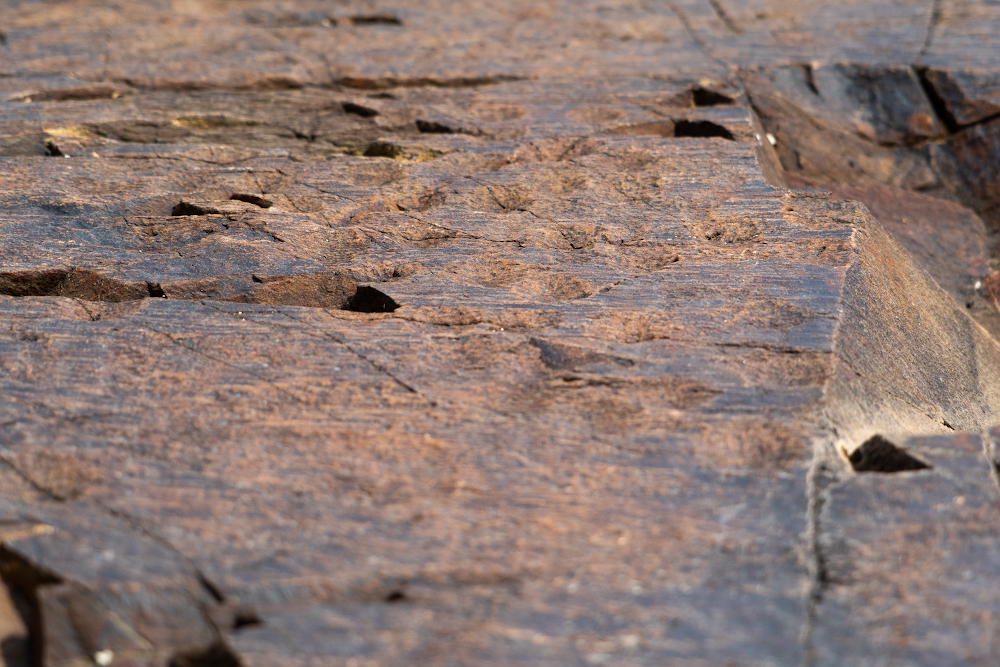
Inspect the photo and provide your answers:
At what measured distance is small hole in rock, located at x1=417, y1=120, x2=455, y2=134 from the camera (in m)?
3.00

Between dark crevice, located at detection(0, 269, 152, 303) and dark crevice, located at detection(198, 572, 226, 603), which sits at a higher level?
dark crevice, located at detection(0, 269, 152, 303)

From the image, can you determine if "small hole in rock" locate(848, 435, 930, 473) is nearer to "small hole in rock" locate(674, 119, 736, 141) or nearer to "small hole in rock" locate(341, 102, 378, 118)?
"small hole in rock" locate(674, 119, 736, 141)

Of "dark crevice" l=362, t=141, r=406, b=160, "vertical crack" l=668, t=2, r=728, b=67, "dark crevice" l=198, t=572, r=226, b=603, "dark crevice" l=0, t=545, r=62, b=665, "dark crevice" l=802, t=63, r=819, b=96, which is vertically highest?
"vertical crack" l=668, t=2, r=728, b=67

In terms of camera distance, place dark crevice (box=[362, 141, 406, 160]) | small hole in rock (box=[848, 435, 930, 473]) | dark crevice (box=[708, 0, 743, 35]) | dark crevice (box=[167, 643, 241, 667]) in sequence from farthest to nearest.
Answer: dark crevice (box=[708, 0, 743, 35]) < dark crevice (box=[362, 141, 406, 160]) < small hole in rock (box=[848, 435, 930, 473]) < dark crevice (box=[167, 643, 241, 667])

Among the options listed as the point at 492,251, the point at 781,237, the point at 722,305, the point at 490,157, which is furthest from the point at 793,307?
the point at 490,157

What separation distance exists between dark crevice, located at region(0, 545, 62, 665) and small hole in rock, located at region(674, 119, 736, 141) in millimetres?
2499

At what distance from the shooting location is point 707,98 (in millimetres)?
3223

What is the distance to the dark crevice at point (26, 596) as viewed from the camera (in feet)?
3.97

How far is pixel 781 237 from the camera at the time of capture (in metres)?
2.13

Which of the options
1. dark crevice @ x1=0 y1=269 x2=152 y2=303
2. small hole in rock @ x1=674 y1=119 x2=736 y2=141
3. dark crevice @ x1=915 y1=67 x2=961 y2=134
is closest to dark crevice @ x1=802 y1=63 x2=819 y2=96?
dark crevice @ x1=915 y1=67 x2=961 y2=134

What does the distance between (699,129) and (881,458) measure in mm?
1733

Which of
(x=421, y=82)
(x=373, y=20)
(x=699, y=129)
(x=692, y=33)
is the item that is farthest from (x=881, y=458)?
(x=373, y=20)

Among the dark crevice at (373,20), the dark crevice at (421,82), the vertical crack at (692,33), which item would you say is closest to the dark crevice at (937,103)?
the vertical crack at (692,33)

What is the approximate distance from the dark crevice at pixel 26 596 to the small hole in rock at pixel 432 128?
7.03 feet
